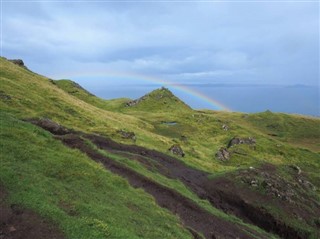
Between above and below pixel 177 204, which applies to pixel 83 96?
above

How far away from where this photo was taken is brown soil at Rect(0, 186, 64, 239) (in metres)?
19.7

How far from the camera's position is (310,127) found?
170750mm

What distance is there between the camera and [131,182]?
38812 millimetres

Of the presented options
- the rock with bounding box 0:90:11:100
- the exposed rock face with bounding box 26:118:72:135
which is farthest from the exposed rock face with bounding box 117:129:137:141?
the exposed rock face with bounding box 26:118:72:135

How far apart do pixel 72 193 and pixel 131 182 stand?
12.9m

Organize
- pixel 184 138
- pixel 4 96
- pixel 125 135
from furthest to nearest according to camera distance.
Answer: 1. pixel 184 138
2. pixel 125 135
3. pixel 4 96

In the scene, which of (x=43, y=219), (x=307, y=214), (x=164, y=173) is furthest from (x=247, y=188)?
(x=43, y=219)

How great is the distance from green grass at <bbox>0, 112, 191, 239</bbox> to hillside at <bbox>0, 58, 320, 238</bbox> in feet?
0.29

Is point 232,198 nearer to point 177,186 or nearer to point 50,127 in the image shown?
point 177,186

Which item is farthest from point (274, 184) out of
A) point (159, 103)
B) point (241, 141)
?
point (159, 103)

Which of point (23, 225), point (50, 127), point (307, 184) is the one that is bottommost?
point (23, 225)

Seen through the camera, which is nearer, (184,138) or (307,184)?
(307,184)

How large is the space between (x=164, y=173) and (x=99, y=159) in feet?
42.9

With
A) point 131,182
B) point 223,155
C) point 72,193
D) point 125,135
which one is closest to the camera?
point 72,193
